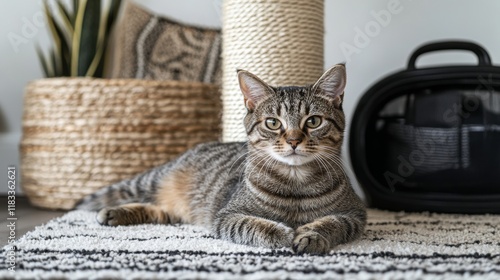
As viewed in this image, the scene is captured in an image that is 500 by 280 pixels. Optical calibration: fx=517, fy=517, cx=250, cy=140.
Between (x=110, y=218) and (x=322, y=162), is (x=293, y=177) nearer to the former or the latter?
(x=322, y=162)

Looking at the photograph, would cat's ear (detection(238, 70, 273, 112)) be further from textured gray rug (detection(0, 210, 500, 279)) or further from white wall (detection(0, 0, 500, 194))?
white wall (detection(0, 0, 500, 194))

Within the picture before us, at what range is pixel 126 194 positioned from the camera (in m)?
1.51

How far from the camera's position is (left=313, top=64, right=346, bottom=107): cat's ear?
107 cm

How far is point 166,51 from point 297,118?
1.12m

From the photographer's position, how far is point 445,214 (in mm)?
1550

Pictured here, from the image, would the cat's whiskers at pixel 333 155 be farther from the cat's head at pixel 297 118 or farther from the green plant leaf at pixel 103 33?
the green plant leaf at pixel 103 33

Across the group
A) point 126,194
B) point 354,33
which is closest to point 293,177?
point 126,194

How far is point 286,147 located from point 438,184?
780mm

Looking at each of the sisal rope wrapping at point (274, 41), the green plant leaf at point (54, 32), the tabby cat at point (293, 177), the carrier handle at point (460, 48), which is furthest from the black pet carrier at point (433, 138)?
the green plant leaf at point (54, 32)

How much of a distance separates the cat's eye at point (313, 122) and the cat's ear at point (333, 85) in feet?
0.23

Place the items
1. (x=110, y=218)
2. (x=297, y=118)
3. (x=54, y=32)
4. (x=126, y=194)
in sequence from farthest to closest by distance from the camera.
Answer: (x=54, y=32) < (x=126, y=194) < (x=110, y=218) < (x=297, y=118)

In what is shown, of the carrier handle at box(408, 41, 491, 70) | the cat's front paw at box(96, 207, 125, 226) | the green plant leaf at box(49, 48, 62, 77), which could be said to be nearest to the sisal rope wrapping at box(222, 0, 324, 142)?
the carrier handle at box(408, 41, 491, 70)

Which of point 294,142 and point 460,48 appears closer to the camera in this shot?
point 294,142

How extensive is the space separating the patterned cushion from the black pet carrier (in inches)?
25.6
